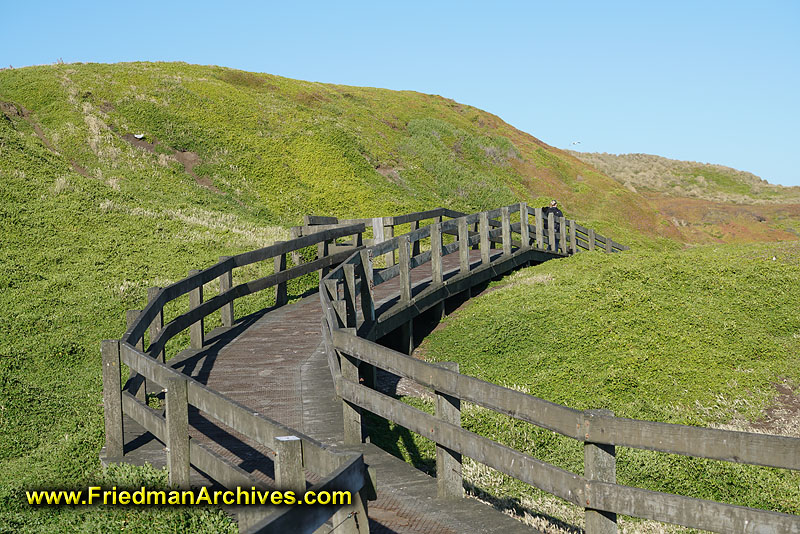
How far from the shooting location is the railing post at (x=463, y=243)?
17016mm

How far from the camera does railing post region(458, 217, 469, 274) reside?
17016mm

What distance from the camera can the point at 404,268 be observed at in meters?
14.1

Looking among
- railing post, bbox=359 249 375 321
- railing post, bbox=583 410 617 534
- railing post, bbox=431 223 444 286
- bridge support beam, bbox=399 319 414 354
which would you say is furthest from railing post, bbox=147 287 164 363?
railing post, bbox=583 410 617 534

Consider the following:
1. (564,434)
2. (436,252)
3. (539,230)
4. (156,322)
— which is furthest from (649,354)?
(564,434)

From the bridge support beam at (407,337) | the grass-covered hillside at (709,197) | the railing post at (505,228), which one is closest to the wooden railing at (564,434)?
the bridge support beam at (407,337)

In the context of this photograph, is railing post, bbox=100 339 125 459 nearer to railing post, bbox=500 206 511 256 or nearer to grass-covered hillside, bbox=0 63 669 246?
railing post, bbox=500 206 511 256

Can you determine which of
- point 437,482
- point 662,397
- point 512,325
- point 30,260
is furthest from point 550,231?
point 437,482

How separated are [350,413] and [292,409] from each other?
1.31m

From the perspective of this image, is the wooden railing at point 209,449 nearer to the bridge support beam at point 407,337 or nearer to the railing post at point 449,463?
the railing post at point 449,463

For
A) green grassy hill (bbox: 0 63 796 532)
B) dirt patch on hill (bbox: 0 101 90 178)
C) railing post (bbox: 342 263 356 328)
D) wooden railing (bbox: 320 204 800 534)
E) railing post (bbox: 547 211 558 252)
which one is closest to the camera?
wooden railing (bbox: 320 204 800 534)

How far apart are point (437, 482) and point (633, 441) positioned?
2154 mm

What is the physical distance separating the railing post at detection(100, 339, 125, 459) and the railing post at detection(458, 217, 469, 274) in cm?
1043

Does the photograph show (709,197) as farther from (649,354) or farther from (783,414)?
(783,414)

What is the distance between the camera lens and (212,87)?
45844 mm
